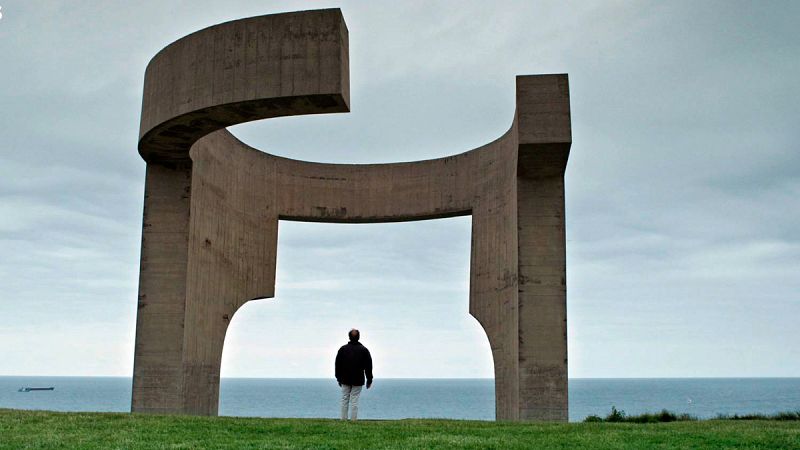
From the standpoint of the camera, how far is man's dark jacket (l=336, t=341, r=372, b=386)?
33.4ft

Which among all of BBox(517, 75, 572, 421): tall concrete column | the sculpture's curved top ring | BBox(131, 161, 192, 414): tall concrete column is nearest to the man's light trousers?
the sculpture's curved top ring

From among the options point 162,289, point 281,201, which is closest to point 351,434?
point 162,289

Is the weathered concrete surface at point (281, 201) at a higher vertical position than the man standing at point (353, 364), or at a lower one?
higher

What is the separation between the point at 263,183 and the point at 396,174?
9.52 feet

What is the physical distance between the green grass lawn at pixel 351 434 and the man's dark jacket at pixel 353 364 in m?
0.55

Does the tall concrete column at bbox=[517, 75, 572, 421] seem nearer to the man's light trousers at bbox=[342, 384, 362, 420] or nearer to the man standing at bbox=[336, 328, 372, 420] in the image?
the man's light trousers at bbox=[342, 384, 362, 420]

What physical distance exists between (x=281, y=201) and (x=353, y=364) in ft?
30.3

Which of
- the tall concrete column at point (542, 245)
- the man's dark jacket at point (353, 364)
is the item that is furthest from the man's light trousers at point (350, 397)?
the tall concrete column at point (542, 245)

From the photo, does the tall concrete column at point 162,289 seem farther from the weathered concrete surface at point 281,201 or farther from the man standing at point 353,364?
the man standing at point 353,364

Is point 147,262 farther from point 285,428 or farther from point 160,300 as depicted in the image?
point 285,428

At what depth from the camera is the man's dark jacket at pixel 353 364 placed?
10172 mm

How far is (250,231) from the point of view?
1823 centimetres

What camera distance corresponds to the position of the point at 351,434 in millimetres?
8914

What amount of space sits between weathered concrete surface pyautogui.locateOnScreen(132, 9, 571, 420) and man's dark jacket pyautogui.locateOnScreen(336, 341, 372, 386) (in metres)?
3.83
